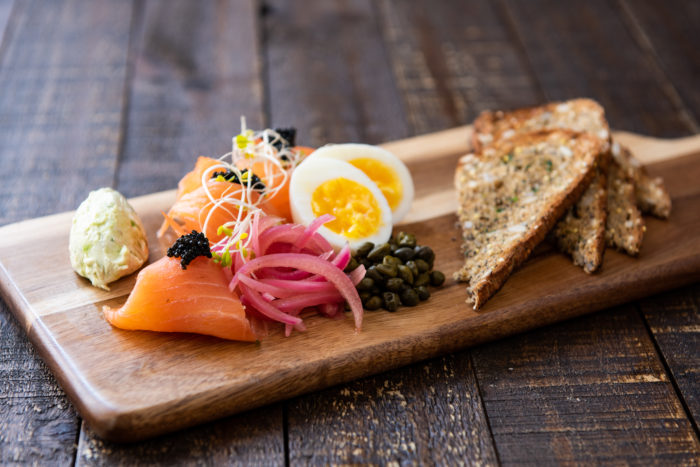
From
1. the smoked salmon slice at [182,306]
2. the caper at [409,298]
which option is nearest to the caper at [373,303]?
the caper at [409,298]

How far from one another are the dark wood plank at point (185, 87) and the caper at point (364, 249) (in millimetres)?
1873

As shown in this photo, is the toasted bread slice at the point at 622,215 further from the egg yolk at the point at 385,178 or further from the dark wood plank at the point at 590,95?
the egg yolk at the point at 385,178

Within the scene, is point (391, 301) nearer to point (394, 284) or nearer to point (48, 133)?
point (394, 284)

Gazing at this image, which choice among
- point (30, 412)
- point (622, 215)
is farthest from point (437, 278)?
point (30, 412)

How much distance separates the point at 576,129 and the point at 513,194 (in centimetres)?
88

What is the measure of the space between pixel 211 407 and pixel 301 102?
3403 millimetres

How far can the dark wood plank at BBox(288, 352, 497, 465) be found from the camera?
344 cm

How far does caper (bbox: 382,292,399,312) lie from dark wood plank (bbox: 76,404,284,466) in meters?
0.87

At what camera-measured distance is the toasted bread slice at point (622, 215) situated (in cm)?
443

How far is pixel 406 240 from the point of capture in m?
4.20

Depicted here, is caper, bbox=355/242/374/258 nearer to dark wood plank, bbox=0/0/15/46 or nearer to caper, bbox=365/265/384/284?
caper, bbox=365/265/384/284

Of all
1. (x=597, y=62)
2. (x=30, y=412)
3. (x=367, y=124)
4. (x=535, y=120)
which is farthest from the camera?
(x=597, y=62)

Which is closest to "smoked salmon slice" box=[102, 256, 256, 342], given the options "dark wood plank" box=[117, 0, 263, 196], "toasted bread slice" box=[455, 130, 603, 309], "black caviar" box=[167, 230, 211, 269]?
"black caviar" box=[167, 230, 211, 269]

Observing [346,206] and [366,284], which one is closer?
[366,284]
